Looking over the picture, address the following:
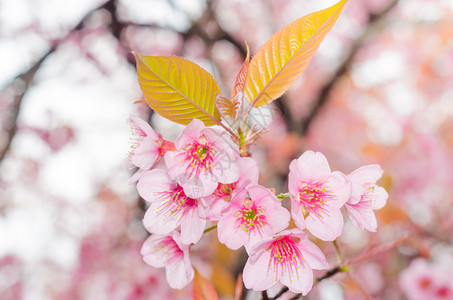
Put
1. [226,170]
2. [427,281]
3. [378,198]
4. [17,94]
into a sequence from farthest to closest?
[427,281], [17,94], [378,198], [226,170]

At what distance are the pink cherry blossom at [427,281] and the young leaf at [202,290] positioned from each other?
2.27 metres

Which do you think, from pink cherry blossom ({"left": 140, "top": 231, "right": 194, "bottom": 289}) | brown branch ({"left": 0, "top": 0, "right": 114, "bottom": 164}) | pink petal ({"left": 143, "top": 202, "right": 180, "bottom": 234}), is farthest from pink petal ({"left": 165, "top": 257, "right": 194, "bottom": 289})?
brown branch ({"left": 0, "top": 0, "right": 114, "bottom": 164})

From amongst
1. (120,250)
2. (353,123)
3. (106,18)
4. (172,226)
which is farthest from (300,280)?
(353,123)

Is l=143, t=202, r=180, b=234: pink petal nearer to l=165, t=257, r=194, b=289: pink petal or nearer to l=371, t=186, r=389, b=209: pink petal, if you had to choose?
l=165, t=257, r=194, b=289: pink petal

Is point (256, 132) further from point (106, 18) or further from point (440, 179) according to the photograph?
point (440, 179)

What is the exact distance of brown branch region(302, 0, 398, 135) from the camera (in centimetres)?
285

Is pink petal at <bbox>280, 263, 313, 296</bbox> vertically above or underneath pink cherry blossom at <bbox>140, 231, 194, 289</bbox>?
above

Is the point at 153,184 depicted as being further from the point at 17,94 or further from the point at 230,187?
the point at 17,94

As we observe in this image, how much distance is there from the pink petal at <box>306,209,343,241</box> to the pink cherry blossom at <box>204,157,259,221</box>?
12 cm

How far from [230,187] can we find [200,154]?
0.08m

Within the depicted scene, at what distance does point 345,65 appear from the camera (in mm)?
2873

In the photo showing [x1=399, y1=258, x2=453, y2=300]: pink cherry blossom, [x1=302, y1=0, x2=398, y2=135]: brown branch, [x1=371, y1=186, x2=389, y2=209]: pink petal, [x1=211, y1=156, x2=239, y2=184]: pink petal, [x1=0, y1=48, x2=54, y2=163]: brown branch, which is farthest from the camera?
[x1=302, y1=0, x2=398, y2=135]: brown branch

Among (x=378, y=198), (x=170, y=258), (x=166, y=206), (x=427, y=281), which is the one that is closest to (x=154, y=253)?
(x=170, y=258)

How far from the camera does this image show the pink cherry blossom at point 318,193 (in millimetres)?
582
